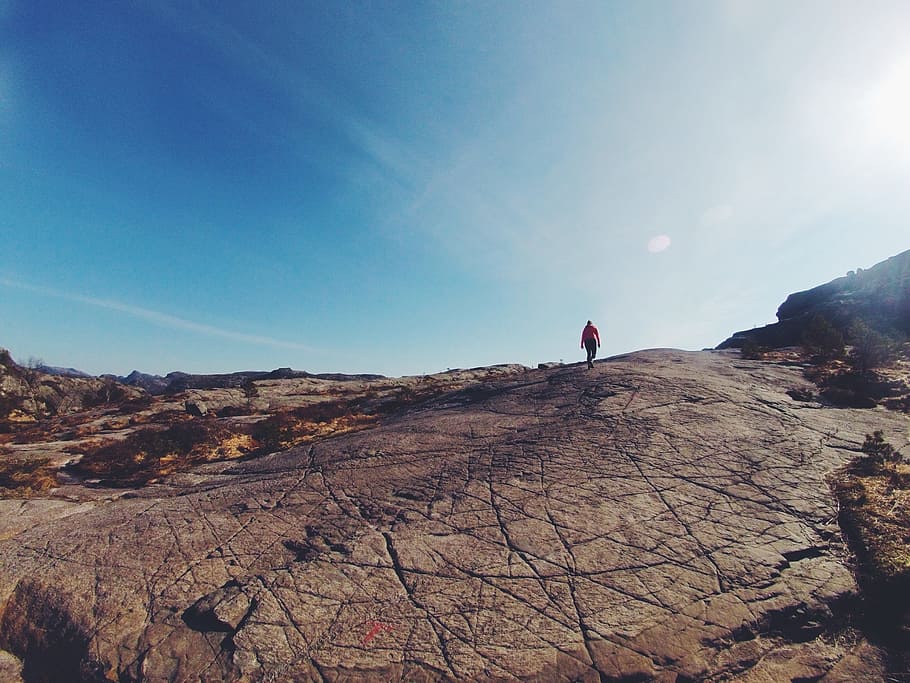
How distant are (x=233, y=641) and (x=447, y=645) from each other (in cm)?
277

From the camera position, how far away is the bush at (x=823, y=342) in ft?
78.6

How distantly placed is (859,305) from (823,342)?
34743mm

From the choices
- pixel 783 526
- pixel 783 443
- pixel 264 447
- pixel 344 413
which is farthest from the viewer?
pixel 344 413

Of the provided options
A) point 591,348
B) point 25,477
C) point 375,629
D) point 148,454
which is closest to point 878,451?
point 591,348

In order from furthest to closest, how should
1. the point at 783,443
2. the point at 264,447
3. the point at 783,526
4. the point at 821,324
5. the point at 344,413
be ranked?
the point at 821,324, the point at 344,413, the point at 264,447, the point at 783,443, the point at 783,526

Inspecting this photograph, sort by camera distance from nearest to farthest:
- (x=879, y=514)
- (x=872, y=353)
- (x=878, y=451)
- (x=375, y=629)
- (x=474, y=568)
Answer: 1. (x=375, y=629)
2. (x=474, y=568)
3. (x=879, y=514)
4. (x=878, y=451)
5. (x=872, y=353)

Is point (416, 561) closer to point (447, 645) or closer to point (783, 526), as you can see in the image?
point (447, 645)

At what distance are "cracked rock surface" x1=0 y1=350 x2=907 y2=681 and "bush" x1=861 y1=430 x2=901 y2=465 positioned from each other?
0.40 m

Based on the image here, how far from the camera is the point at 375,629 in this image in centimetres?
542

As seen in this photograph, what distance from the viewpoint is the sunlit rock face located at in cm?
4503

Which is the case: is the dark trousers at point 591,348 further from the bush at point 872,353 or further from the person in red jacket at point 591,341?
the bush at point 872,353

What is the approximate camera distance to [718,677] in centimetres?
488

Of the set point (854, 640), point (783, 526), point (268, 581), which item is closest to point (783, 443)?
point (783, 526)

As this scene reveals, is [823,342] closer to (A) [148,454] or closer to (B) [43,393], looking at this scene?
(A) [148,454]
